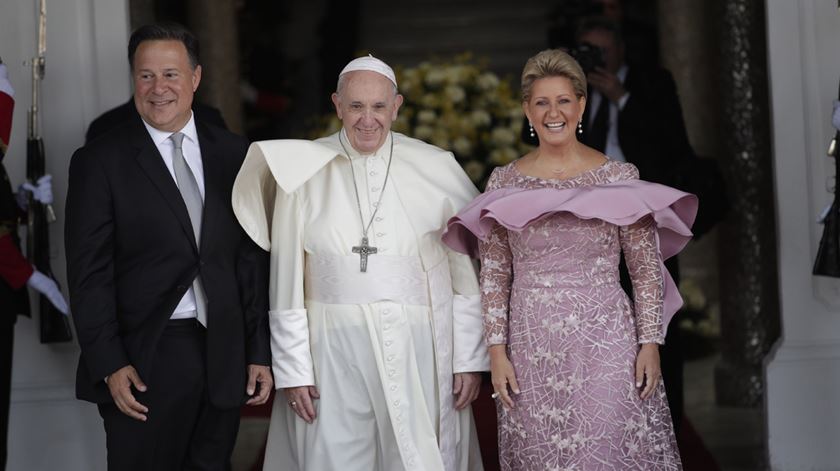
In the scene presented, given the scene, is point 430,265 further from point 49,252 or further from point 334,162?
point 49,252

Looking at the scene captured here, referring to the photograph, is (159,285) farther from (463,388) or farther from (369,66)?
(463,388)

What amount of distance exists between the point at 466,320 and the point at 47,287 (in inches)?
76.9

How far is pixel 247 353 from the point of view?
4074 millimetres

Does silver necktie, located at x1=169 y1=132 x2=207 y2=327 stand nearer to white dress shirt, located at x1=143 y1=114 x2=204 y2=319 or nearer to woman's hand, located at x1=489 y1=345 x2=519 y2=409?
white dress shirt, located at x1=143 y1=114 x2=204 y2=319

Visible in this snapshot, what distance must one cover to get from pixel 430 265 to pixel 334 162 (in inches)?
19.5

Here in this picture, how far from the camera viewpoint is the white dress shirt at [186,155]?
3947 mm

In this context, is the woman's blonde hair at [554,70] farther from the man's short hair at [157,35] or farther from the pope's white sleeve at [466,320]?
the man's short hair at [157,35]

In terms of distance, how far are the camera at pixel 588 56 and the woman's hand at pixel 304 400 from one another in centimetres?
220

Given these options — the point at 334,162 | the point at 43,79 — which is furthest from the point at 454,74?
the point at 334,162

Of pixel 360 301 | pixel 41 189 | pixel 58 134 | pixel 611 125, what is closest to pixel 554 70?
pixel 360 301

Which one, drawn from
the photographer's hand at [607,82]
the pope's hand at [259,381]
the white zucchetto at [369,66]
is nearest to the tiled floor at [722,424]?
the photographer's hand at [607,82]

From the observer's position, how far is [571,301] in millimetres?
3992

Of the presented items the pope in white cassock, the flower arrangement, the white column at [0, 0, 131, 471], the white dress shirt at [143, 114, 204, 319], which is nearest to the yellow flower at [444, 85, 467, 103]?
the flower arrangement

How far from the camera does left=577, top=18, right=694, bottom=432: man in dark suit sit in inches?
219
